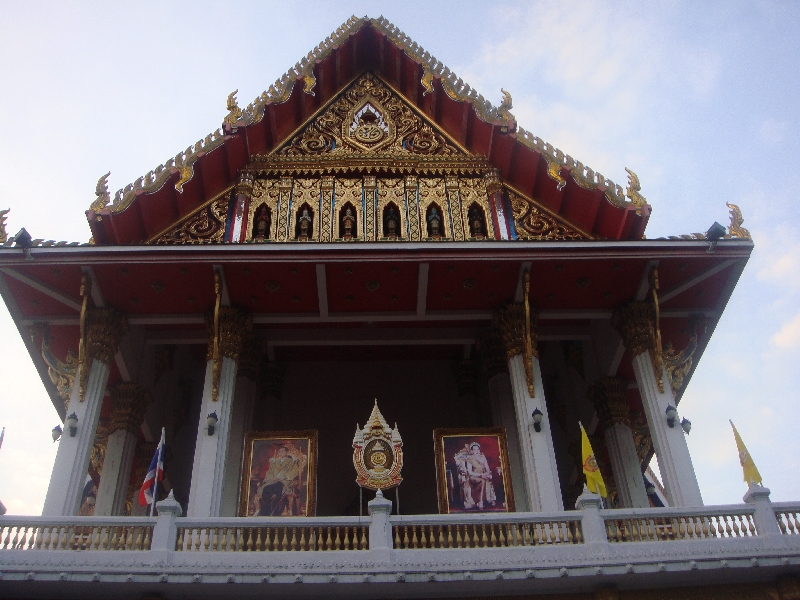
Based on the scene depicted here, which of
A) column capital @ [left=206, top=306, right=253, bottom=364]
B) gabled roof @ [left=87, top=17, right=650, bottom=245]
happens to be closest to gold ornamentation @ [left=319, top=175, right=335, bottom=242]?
gabled roof @ [left=87, top=17, right=650, bottom=245]

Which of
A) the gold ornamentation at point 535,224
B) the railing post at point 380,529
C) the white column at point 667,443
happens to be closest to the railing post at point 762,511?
the white column at point 667,443

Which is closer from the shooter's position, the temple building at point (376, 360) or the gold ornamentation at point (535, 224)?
the temple building at point (376, 360)

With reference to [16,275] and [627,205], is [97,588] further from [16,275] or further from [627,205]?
[627,205]

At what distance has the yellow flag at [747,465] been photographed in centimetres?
1115

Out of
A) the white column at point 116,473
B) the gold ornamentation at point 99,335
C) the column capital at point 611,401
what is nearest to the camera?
the gold ornamentation at point 99,335

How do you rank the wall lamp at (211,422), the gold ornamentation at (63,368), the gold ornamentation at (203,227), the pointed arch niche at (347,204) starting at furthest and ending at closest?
the pointed arch niche at (347,204) < the gold ornamentation at (203,227) < the gold ornamentation at (63,368) < the wall lamp at (211,422)

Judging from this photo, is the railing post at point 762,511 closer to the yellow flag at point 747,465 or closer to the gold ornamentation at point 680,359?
the yellow flag at point 747,465

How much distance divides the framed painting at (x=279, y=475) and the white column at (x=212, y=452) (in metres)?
0.42

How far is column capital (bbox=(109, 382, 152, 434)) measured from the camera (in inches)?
594

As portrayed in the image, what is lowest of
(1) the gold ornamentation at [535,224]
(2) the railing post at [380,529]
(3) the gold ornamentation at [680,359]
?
(2) the railing post at [380,529]

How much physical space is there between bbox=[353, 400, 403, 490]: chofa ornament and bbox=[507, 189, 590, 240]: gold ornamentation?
5.35 metres

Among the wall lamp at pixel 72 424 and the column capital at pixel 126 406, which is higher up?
the column capital at pixel 126 406

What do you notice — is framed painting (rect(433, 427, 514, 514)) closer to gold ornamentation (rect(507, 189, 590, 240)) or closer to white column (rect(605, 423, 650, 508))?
white column (rect(605, 423, 650, 508))

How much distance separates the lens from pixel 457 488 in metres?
12.2
